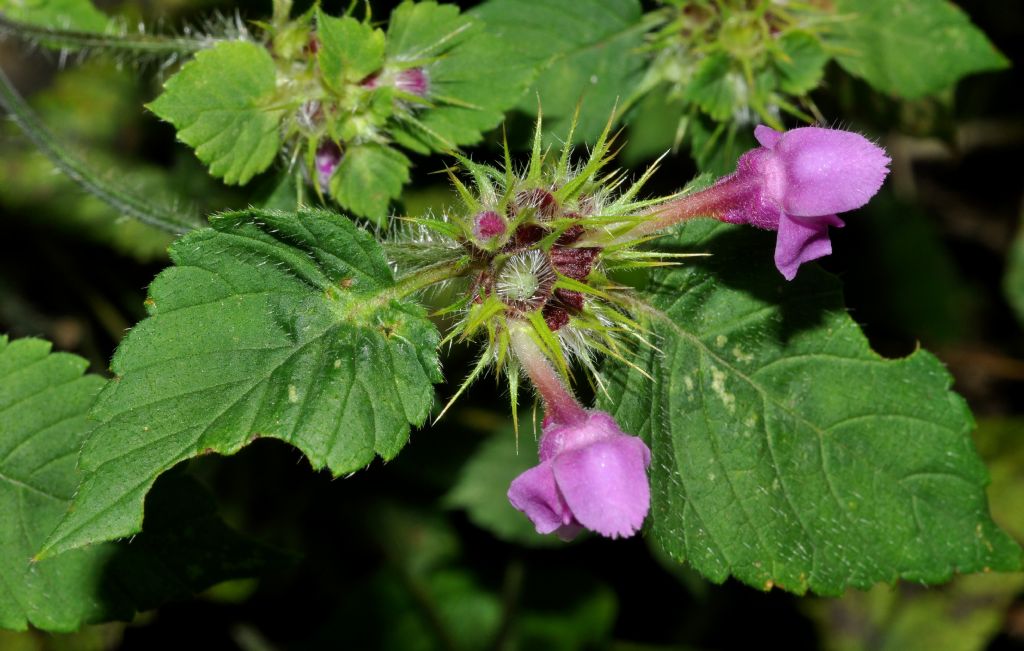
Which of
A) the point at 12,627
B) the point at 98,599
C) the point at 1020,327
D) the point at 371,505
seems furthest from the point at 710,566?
the point at 1020,327

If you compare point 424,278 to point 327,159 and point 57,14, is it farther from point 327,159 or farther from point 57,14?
point 57,14

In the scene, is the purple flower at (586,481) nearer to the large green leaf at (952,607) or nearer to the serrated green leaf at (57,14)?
the serrated green leaf at (57,14)

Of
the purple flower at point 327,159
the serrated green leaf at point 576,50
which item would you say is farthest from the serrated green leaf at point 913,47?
the purple flower at point 327,159

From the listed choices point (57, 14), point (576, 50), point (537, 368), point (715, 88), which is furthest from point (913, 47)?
point (57, 14)

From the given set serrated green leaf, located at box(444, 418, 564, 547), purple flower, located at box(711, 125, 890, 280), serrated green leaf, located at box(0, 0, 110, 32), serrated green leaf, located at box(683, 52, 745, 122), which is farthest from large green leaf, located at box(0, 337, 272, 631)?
serrated green leaf, located at box(683, 52, 745, 122)

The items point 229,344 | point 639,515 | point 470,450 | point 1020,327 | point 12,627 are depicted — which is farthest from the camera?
point 1020,327

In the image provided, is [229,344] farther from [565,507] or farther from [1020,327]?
[1020,327]

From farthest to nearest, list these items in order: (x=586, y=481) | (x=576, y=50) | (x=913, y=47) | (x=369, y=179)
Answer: (x=913, y=47)
(x=576, y=50)
(x=369, y=179)
(x=586, y=481)
